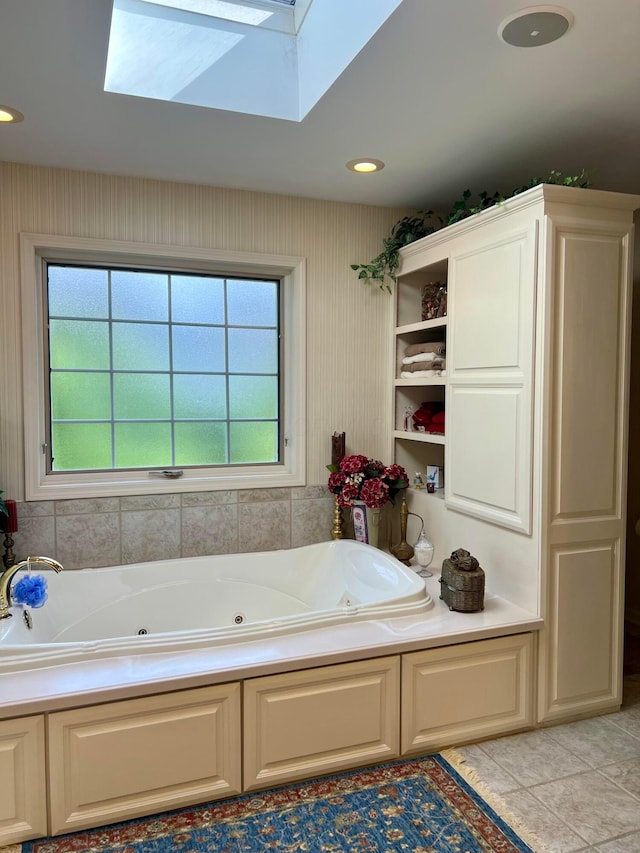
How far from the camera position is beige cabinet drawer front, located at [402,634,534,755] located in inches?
86.9

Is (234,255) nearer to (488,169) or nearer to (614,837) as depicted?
(488,169)

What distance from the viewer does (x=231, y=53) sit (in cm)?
211

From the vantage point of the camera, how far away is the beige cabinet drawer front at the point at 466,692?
86.9 inches

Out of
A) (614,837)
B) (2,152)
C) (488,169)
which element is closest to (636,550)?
(614,837)

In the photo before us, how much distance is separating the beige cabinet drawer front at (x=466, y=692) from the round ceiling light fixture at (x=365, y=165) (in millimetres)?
2092

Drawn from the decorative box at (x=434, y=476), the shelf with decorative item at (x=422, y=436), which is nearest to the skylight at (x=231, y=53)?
the shelf with decorative item at (x=422, y=436)

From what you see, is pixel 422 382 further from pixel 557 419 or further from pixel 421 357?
pixel 557 419

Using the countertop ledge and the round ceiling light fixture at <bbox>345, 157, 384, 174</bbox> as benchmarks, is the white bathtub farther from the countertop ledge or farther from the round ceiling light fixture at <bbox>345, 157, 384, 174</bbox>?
the round ceiling light fixture at <bbox>345, 157, 384, 174</bbox>

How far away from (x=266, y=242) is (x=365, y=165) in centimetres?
70

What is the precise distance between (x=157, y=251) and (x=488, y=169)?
164 centimetres

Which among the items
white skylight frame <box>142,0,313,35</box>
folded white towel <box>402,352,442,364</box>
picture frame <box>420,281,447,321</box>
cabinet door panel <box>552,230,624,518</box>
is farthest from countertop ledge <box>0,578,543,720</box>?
white skylight frame <box>142,0,313,35</box>

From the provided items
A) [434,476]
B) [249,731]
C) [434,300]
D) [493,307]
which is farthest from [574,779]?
[434,300]

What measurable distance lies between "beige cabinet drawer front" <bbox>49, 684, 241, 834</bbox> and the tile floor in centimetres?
95

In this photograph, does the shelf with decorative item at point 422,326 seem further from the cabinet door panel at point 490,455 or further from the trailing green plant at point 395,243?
the cabinet door panel at point 490,455
